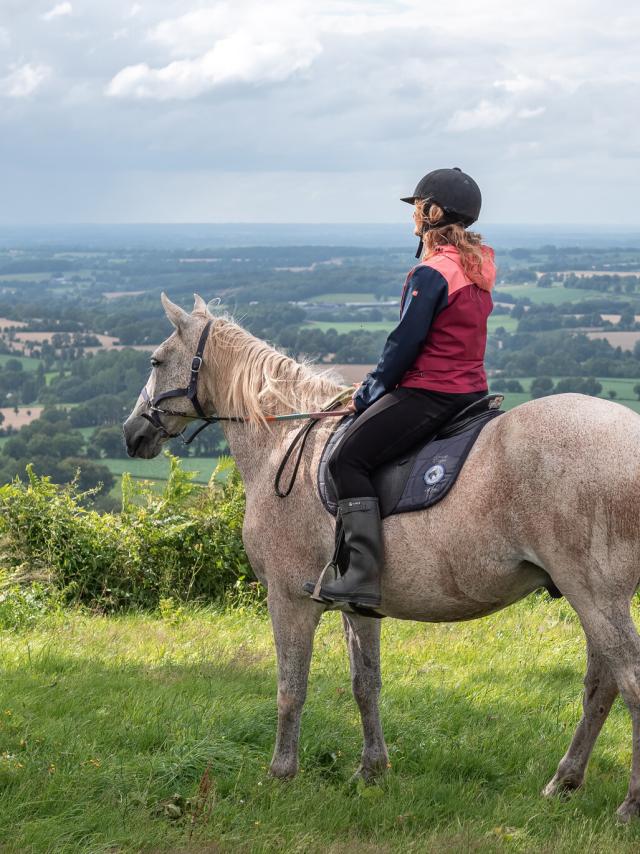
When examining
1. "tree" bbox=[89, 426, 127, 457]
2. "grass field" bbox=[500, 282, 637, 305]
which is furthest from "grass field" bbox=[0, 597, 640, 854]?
"grass field" bbox=[500, 282, 637, 305]

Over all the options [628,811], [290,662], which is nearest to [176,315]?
[290,662]

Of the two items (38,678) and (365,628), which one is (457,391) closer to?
(365,628)

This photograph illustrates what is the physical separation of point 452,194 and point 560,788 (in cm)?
340

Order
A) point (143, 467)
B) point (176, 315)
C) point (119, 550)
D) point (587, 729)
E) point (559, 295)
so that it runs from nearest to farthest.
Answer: point (587, 729), point (176, 315), point (119, 550), point (143, 467), point (559, 295)

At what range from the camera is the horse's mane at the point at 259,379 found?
559 centimetres

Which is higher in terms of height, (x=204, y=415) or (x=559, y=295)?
(x=559, y=295)

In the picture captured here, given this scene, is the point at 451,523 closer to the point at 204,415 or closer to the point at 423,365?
the point at 423,365

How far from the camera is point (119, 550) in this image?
10.2 m

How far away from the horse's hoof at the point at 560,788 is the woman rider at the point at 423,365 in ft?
5.22

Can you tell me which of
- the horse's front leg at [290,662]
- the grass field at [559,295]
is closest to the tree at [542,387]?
the grass field at [559,295]

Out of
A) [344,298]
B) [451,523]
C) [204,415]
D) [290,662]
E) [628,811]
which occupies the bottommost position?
[628,811]

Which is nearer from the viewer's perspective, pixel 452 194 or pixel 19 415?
pixel 452 194

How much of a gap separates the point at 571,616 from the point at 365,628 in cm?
433

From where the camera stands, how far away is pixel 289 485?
5.21 m
